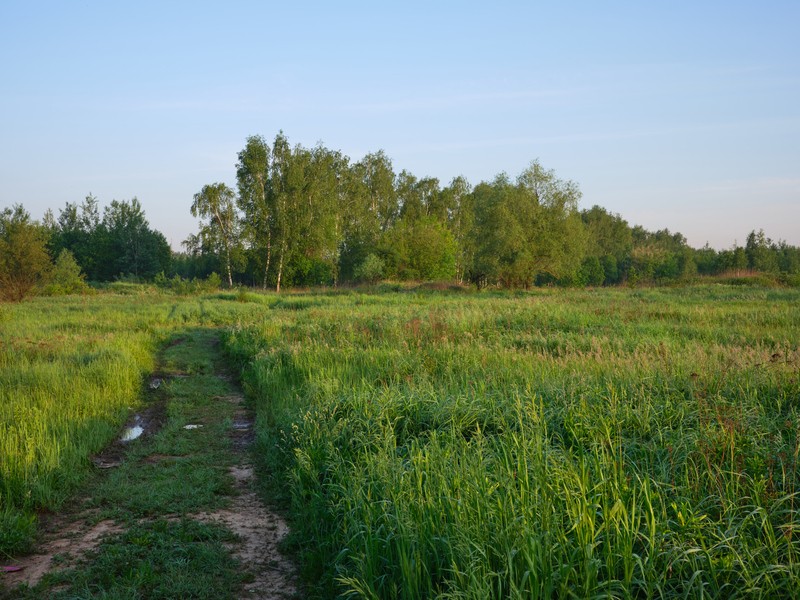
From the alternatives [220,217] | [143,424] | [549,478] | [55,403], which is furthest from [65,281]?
[549,478]

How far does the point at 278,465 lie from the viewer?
674 centimetres

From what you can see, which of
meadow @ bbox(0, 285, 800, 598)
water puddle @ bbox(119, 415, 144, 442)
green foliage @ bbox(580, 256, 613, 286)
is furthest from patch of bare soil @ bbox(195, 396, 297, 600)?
green foliage @ bbox(580, 256, 613, 286)

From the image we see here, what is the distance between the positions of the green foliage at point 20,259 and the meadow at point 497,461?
26.6 metres

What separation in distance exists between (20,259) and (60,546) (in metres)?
36.3

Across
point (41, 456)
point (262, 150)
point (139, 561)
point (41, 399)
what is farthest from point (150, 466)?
point (262, 150)

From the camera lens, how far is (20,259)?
115 ft

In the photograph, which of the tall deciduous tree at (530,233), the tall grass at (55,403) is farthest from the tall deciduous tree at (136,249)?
the tall grass at (55,403)

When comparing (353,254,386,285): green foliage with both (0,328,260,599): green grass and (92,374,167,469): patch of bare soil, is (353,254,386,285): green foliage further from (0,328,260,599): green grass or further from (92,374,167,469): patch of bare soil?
(0,328,260,599): green grass

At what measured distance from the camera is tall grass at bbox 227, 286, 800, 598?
3.23 metres

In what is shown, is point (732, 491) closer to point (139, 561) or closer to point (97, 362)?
point (139, 561)

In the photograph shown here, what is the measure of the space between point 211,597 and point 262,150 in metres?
52.5

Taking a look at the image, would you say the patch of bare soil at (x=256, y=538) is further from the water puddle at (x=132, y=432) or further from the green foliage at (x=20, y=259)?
the green foliage at (x=20, y=259)

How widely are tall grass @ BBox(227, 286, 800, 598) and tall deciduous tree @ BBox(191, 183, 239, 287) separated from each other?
1890 inches

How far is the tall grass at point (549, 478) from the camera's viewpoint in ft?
10.6
